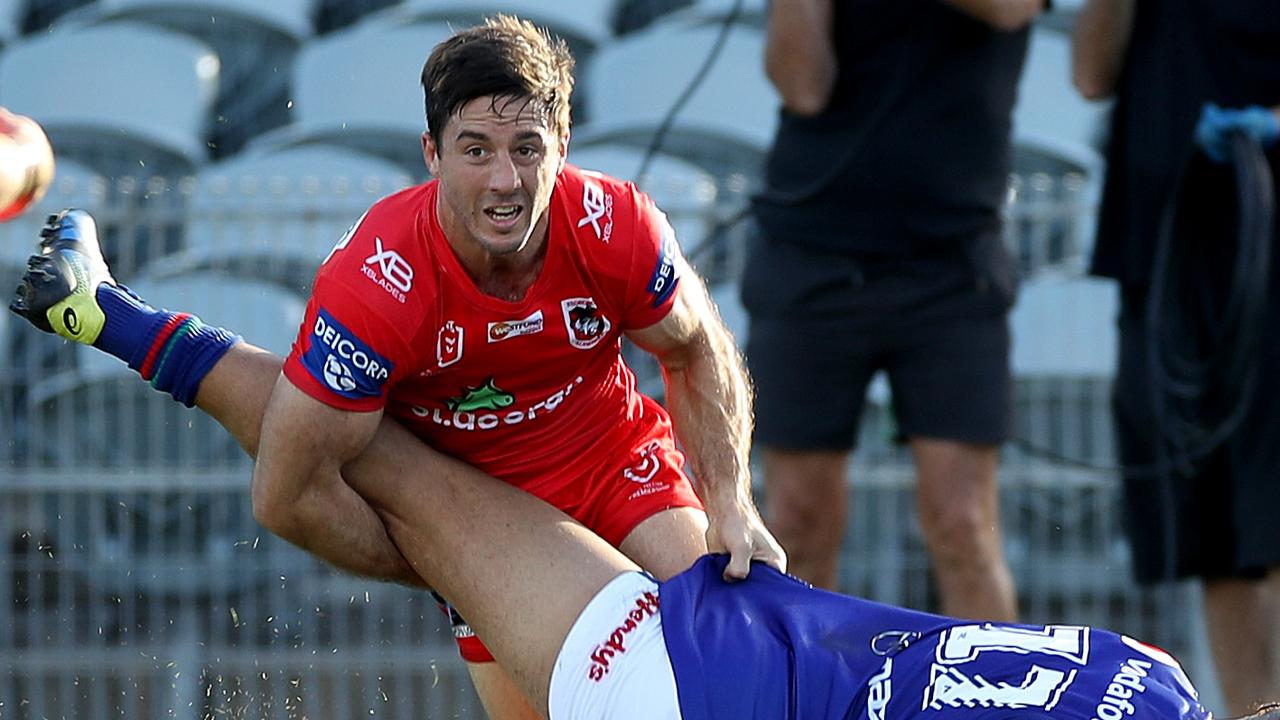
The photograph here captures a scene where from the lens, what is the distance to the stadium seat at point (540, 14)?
817cm

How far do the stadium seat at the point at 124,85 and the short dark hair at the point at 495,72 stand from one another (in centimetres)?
465

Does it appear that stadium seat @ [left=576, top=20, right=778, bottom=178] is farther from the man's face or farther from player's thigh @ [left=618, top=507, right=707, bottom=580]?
the man's face

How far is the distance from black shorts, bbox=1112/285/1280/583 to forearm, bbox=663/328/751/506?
1375mm

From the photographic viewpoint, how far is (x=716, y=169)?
7.61m

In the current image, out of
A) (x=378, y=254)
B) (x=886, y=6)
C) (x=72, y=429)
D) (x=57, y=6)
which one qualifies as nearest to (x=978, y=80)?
(x=886, y=6)

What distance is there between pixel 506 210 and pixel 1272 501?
212cm

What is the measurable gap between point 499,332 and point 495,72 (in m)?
0.46

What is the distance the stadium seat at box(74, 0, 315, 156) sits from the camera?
8141 millimetres

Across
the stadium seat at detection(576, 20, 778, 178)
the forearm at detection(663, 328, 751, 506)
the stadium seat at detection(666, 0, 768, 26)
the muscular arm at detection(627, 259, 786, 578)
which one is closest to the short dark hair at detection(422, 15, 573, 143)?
the muscular arm at detection(627, 259, 786, 578)

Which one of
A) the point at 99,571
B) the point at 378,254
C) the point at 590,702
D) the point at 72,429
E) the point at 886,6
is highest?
the point at 886,6

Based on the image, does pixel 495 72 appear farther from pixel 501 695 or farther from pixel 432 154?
pixel 501 695

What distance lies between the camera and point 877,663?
2.87m

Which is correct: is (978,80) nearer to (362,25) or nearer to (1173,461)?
(1173,461)

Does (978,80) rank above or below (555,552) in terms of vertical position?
above
